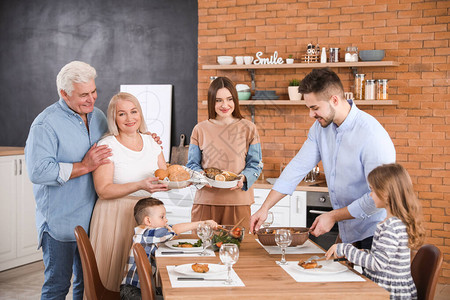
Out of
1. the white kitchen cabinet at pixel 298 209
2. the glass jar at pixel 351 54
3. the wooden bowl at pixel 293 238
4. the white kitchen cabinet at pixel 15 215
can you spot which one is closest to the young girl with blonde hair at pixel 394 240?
the wooden bowl at pixel 293 238

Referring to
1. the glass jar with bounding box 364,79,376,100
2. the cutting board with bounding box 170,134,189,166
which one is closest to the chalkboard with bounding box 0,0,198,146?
the cutting board with bounding box 170,134,189,166

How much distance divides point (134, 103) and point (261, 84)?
2.65m

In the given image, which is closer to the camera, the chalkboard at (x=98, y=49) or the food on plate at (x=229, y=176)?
the food on plate at (x=229, y=176)

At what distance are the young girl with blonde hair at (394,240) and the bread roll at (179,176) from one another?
38.3 inches

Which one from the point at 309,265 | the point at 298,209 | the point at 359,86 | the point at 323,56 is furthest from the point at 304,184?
the point at 309,265

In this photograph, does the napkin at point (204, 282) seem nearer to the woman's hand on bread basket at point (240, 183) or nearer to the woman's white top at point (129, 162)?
the woman's white top at point (129, 162)

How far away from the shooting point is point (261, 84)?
5262 millimetres

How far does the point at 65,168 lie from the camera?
2.61 m

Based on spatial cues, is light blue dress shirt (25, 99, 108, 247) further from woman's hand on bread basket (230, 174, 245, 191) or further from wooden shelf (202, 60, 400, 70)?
wooden shelf (202, 60, 400, 70)

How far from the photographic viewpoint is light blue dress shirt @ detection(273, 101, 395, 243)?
2447 millimetres

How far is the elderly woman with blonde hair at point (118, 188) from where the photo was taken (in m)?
2.68

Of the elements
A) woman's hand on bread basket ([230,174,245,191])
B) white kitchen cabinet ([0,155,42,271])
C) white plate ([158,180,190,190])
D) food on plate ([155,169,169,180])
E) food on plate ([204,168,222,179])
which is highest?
food on plate ([155,169,169,180])

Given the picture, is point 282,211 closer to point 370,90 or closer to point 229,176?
point 370,90

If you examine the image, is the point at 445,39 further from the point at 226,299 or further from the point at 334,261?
the point at 226,299
